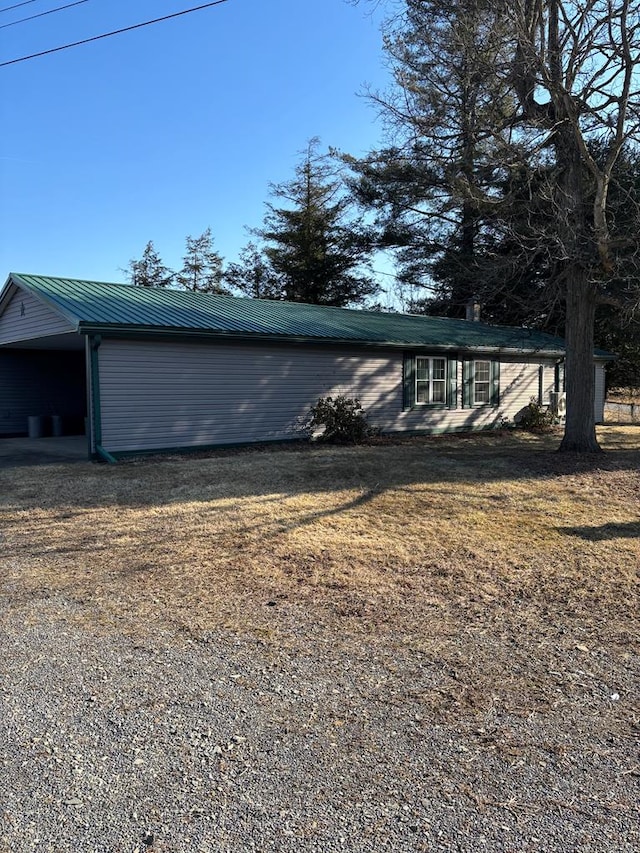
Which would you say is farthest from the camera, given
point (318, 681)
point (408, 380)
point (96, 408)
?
point (408, 380)

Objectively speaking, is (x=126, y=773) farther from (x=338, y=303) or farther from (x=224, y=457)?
(x=338, y=303)

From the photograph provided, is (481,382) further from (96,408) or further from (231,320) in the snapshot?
(96,408)

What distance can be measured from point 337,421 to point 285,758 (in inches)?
469

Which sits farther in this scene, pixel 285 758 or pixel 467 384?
pixel 467 384

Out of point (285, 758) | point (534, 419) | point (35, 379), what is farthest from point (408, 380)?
point (285, 758)

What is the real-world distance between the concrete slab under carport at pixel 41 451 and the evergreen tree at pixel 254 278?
21.8 m

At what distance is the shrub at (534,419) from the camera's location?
18.7 metres

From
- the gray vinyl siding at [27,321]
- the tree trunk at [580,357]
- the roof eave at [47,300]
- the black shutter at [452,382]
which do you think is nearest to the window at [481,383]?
the black shutter at [452,382]

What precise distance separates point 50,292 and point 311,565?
9.63m

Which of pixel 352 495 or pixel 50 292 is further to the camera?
pixel 50 292

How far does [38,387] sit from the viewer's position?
1786 cm

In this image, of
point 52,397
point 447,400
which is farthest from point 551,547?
point 52,397

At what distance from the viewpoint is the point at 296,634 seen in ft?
13.2

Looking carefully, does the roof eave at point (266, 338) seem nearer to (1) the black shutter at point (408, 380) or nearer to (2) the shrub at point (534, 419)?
(1) the black shutter at point (408, 380)
